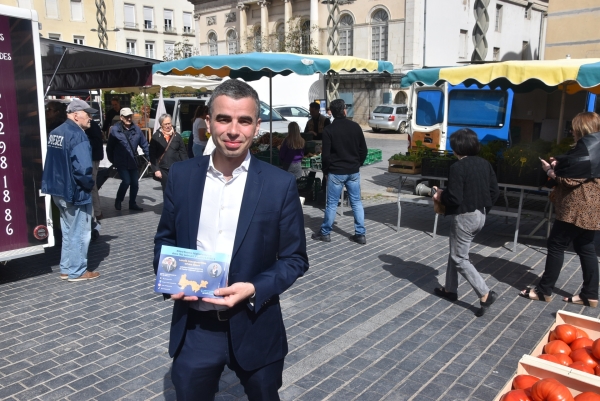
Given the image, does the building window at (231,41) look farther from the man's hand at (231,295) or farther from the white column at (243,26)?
the man's hand at (231,295)

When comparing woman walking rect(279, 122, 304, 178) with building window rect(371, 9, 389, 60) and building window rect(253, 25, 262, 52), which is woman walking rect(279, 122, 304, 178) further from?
building window rect(253, 25, 262, 52)

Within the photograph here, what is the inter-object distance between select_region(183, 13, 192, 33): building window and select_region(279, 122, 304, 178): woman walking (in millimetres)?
56859

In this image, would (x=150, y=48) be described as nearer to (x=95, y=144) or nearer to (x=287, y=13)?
(x=287, y=13)

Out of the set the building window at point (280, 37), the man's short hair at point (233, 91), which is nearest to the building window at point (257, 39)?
the building window at point (280, 37)

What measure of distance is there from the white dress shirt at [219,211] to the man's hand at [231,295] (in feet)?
0.48

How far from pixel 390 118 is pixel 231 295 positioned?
27.0 metres

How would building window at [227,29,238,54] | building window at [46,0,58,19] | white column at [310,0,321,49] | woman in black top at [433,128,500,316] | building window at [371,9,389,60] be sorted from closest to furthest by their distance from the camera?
woman in black top at [433,128,500,316] → building window at [371,9,389,60] → white column at [310,0,321,49] → building window at [227,29,238,54] → building window at [46,0,58,19]

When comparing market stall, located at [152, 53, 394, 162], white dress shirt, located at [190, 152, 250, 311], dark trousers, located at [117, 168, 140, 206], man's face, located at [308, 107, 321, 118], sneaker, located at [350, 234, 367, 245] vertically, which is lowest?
sneaker, located at [350, 234, 367, 245]

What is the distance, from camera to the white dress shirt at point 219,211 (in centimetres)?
222

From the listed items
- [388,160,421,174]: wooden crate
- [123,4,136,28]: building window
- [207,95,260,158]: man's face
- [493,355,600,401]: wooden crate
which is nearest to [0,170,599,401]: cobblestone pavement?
[493,355,600,401]: wooden crate

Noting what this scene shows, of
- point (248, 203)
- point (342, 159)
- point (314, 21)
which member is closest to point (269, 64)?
point (342, 159)

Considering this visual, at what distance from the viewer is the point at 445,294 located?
5.45 m

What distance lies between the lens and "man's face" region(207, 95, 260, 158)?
2.17 m

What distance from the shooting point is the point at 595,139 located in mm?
4973
